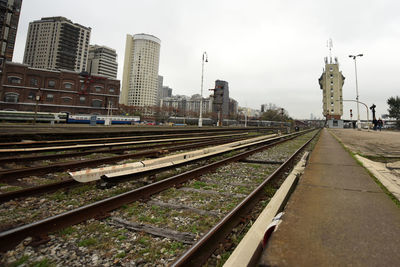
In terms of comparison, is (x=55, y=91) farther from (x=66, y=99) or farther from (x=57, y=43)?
(x=57, y=43)

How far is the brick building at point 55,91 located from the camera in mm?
58781

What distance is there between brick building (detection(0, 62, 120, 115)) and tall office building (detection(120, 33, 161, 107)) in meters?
97.0

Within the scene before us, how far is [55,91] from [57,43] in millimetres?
101501

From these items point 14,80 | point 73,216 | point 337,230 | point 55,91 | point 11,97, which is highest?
point 14,80

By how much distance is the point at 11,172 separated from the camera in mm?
4504

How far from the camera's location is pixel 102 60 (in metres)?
151

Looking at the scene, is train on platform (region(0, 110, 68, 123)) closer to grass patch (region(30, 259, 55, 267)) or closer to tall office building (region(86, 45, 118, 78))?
grass patch (region(30, 259, 55, 267))

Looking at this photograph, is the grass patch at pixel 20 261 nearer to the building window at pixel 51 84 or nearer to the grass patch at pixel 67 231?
the grass patch at pixel 67 231

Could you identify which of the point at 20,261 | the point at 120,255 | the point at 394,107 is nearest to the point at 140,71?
the point at 394,107

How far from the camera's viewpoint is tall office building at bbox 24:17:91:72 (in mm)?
135500

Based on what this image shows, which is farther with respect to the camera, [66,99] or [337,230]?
[66,99]

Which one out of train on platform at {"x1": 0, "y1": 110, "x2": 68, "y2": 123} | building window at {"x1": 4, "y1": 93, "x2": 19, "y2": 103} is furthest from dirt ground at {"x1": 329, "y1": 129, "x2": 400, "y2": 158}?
building window at {"x1": 4, "y1": 93, "x2": 19, "y2": 103}

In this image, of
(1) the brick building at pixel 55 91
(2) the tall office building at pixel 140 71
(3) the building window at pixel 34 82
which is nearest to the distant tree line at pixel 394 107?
(1) the brick building at pixel 55 91

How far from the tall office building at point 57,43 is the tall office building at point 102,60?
907 cm
